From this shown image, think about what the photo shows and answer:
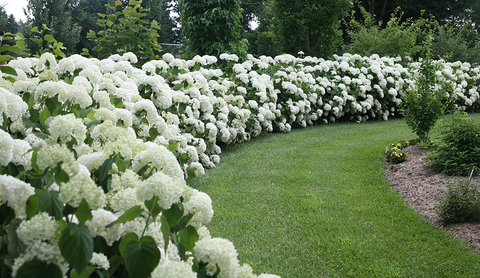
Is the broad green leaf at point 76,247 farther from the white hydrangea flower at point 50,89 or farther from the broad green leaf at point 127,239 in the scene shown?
the white hydrangea flower at point 50,89

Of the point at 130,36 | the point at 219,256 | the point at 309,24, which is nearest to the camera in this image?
the point at 219,256

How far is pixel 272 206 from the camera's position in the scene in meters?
4.04

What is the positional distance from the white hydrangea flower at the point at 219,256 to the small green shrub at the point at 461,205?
2.98 metres

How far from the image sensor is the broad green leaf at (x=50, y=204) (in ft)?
3.40

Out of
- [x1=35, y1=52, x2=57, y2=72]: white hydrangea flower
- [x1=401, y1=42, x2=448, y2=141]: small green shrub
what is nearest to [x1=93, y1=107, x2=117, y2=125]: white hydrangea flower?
[x1=35, y1=52, x2=57, y2=72]: white hydrangea flower

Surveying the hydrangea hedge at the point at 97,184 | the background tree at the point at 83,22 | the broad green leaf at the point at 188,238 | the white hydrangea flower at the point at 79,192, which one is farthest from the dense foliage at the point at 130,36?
the background tree at the point at 83,22

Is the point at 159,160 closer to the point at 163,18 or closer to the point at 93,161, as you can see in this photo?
the point at 93,161

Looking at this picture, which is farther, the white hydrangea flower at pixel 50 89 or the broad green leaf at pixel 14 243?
the white hydrangea flower at pixel 50 89

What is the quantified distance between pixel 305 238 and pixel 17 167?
248cm

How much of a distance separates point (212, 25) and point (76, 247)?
8118 millimetres

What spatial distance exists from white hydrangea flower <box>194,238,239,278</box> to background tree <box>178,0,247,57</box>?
767 cm

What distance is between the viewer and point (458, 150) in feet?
15.4

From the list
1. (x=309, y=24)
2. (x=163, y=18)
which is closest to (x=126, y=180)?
(x=309, y=24)

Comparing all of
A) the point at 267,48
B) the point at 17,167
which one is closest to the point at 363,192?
the point at 17,167
